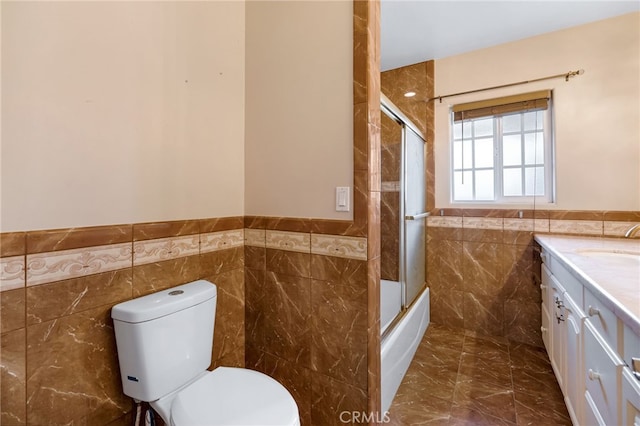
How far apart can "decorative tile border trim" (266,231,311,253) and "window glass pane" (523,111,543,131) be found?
2214 mm

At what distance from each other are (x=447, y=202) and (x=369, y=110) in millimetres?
1788

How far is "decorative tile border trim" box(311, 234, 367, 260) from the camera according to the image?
1.21 m

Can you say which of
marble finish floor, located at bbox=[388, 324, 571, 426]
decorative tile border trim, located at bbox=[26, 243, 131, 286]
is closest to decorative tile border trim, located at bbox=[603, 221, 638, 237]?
A: marble finish floor, located at bbox=[388, 324, 571, 426]

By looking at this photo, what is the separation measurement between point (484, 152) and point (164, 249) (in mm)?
2620

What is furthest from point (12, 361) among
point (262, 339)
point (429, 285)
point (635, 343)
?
point (429, 285)

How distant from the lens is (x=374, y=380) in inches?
48.0

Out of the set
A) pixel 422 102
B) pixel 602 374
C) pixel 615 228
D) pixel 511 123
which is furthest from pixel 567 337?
pixel 422 102

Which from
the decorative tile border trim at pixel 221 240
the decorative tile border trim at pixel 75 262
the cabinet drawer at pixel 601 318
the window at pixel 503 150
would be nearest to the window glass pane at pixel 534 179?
the window at pixel 503 150

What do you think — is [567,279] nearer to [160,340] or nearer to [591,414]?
[591,414]

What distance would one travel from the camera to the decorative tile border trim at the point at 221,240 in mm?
1356

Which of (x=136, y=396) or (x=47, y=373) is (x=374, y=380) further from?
(x=47, y=373)

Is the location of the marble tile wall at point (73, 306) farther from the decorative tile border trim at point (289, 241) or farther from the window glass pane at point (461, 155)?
the window glass pane at point (461, 155)

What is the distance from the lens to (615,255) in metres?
1.61

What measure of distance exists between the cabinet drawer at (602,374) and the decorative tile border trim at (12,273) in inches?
71.4
